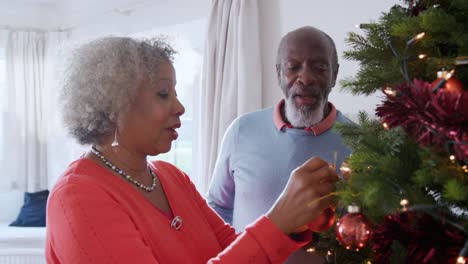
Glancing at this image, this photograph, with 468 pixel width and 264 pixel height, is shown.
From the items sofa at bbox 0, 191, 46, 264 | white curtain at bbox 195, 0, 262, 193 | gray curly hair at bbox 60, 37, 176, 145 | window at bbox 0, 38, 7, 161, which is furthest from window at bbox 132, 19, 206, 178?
gray curly hair at bbox 60, 37, 176, 145

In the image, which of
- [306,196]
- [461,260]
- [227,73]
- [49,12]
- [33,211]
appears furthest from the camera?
[49,12]

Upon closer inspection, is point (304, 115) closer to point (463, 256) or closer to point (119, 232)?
point (119, 232)

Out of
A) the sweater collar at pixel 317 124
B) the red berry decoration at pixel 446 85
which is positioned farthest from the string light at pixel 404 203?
the sweater collar at pixel 317 124

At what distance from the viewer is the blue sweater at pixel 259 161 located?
1638 millimetres

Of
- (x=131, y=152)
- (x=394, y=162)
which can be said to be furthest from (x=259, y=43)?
(x=394, y=162)

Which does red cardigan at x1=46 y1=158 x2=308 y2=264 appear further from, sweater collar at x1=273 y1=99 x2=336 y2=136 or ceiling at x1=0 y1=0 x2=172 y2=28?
ceiling at x1=0 y1=0 x2=172 y2=28

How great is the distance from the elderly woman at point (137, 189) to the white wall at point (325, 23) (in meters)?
1.19

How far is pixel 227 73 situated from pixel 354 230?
2238mm

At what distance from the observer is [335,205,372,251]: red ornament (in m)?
0.75

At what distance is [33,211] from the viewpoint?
14.1 ft

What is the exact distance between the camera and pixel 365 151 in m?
0.80

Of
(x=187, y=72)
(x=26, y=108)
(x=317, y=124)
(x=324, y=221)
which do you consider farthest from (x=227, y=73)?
(x=26, y=108)

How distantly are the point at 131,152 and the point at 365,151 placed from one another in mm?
608

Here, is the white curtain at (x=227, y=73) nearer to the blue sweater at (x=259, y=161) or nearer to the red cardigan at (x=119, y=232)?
the blue sweater at (x=259, y=161)
